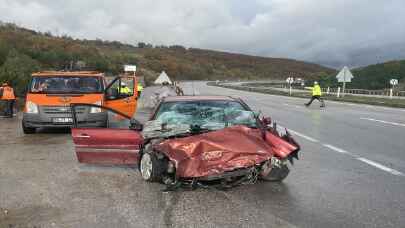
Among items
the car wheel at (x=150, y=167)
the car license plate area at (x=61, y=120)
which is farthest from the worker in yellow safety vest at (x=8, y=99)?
the car wheel at (x=150, y=167)

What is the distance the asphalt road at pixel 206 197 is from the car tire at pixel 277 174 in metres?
0.10

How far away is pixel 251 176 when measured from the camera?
6.88m

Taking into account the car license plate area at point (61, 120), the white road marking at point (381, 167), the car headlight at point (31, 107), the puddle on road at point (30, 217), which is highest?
the car headlight at point (31, 107)

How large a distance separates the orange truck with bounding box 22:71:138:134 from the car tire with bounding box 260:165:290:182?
663cm

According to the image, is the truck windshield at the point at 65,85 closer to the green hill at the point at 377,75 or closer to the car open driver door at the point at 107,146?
the car open driver door at the point at 107,146

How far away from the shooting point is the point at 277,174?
7223mm

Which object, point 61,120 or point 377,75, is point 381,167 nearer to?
point 61,120

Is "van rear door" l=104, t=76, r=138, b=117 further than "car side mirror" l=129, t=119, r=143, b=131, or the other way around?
"van rear door" l=104, t=76, r=138, b=117

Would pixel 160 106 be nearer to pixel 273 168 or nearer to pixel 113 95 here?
pixel 273 168

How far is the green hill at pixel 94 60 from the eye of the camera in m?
38.8

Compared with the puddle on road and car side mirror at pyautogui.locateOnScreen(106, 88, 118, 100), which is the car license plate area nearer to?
car side mirror at pyautogui.locateOnScreen(106, 88, 118, 100)

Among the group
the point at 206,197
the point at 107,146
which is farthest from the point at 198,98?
the point at 206,197

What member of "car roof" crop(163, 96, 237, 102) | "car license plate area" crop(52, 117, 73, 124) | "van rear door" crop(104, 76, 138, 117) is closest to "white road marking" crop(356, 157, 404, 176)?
"car roof" crop(163, 96, 237, 102)

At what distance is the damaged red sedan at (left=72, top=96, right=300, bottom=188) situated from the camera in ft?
21.5
